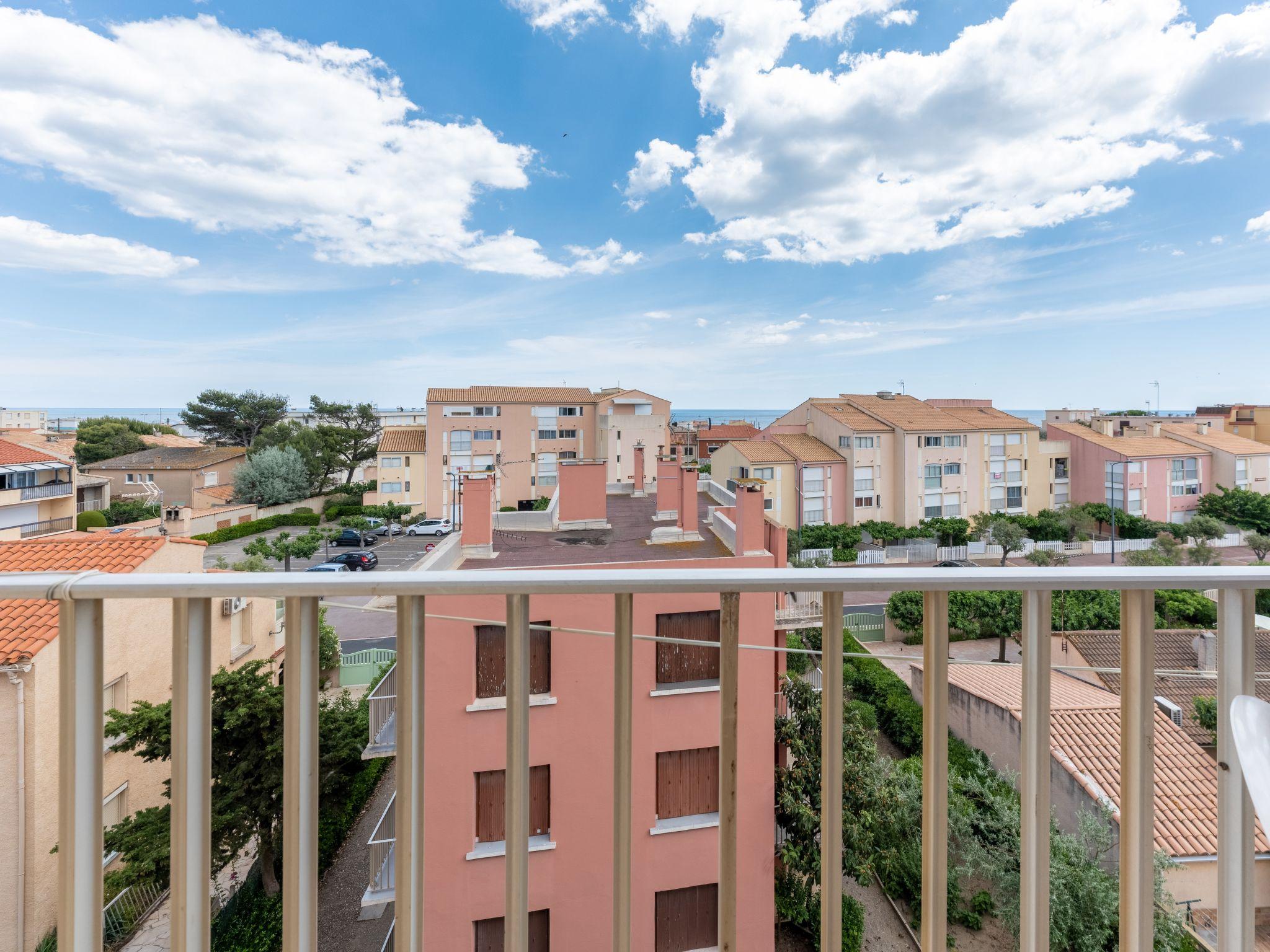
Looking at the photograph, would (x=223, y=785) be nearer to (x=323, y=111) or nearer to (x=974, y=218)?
(x=323, y=111)

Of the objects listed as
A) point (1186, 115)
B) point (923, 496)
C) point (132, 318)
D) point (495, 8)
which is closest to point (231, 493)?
point (132, 318)

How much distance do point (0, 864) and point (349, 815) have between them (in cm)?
656

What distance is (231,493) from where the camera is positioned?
24.6 m

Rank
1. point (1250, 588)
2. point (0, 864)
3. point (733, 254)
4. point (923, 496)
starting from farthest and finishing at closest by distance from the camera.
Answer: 1. point (733, 254)
2. point (923, 496)
3. point (0, 864)
4. point (1250, 588)

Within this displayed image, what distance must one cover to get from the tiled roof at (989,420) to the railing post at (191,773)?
26.5 meters

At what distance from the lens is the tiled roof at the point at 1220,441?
71.5 ft

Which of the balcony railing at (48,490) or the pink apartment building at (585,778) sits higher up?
the balcony railing at (48,490)

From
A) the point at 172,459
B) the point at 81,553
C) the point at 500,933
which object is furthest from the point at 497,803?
the point at 172,459

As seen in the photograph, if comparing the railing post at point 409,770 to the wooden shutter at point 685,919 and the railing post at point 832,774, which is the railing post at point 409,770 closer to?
the railing post at point 832,774

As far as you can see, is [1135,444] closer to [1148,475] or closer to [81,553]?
[1148,475]

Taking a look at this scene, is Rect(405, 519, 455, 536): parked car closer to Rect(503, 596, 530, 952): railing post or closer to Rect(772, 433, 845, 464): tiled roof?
Rect(772, 433, 845, 464): tiled roof

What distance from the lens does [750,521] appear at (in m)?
5.58

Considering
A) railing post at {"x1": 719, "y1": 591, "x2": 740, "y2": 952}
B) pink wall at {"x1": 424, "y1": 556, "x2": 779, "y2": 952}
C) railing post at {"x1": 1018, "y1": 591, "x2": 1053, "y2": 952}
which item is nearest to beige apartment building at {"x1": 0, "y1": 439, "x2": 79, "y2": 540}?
pink wall at {"x1": 424, "y1": 556, "x2": 779, "y2": 952}

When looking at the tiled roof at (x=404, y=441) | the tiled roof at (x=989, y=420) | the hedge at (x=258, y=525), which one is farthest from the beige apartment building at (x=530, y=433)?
the tiled roof at (x=989, y=420)
